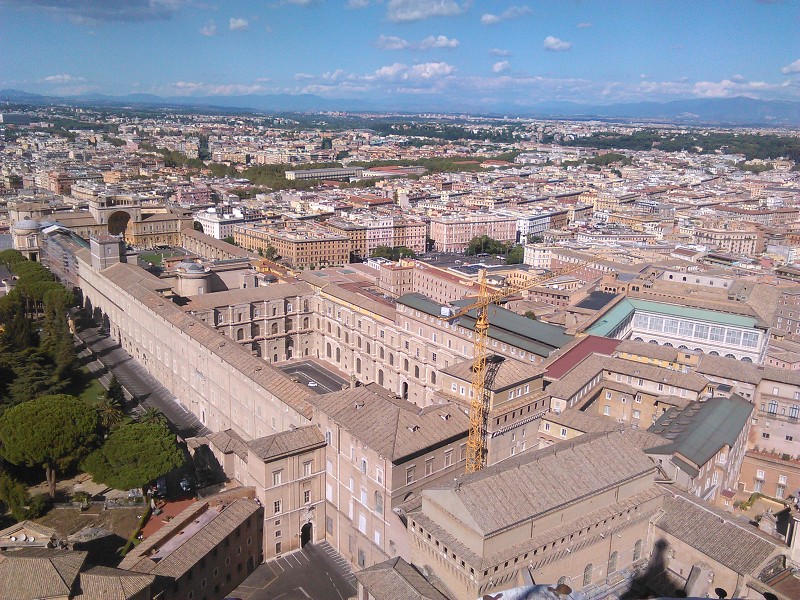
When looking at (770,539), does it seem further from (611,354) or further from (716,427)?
(611,354)

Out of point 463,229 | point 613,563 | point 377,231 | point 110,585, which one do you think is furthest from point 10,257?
point 613,563

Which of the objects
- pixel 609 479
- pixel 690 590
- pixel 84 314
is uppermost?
pixel 609 479

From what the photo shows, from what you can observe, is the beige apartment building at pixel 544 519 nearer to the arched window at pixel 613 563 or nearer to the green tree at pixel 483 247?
the arched window at pixel 613 563

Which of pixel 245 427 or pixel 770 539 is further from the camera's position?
pixel 245 427

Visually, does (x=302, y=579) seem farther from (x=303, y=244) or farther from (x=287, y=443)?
(x=303, y=244)

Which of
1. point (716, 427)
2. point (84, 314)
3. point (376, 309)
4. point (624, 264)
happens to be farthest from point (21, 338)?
point (624, 264)
